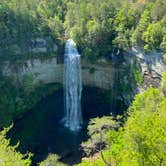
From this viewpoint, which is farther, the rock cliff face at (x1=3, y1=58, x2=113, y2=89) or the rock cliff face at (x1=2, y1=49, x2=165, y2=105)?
the rock cliff face at (x1=3, y1=58, x2=113, y2=89)

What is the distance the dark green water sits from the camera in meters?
31.2

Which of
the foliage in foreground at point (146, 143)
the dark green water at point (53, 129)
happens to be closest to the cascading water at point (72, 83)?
the dark green water at point (53, 129)

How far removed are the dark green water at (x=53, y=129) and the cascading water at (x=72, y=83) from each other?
0.74 metres

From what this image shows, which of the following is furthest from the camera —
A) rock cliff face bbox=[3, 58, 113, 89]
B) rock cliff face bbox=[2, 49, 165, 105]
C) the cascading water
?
the cascading water

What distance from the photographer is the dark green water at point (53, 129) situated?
102ft

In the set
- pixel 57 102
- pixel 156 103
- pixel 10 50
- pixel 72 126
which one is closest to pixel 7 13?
pixel 10 50

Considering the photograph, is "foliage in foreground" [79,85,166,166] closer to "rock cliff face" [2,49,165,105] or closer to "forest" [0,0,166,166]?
"forest" [0,0,166,166]

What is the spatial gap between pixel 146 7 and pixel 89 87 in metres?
10.6

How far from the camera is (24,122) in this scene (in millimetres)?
34875

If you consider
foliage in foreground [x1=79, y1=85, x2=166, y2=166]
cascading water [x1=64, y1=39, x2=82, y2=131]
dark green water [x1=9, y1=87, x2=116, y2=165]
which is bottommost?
dark green water [x1=9, y1=87, x2=116, y2=165]

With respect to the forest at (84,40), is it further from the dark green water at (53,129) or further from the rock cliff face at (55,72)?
the rock cliff face at (55,72)

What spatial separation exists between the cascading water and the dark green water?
742 mm

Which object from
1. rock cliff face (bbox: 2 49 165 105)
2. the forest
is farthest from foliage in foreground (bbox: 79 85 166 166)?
rock cliff face (bbox: 2 49 165 105)

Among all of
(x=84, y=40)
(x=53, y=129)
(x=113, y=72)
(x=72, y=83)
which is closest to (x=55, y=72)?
(x=72, y=83)
